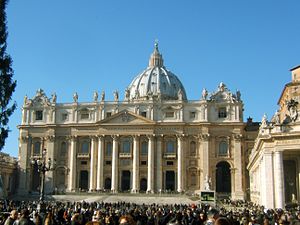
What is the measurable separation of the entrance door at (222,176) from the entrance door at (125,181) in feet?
47.6

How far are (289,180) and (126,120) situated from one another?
1575 inches

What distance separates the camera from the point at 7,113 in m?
28.5

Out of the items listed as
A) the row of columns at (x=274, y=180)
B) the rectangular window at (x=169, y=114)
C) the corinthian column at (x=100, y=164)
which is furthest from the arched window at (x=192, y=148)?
the row of columns at (x=274, y=180)

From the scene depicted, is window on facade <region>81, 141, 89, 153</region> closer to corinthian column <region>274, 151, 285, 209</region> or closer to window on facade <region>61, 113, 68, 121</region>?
window on facade <region>61, 113, 68, 121</region>

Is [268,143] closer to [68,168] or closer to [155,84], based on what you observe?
[68,168]

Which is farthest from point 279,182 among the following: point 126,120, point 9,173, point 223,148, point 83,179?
point 9,173

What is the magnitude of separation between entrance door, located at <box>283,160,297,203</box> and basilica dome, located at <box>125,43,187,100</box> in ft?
209

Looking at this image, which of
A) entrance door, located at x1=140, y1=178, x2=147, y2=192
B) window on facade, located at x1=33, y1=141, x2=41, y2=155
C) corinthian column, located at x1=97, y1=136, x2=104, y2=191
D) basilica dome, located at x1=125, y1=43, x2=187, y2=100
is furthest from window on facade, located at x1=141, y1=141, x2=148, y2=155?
basilica dome, located at x1=125, y1=43, x2=187, y2=100

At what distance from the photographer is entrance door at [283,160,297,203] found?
127ft

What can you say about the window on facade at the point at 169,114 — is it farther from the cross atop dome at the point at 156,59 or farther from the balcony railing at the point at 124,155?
the cross atop dome at the point at 156,59

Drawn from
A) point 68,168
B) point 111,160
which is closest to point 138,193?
point 111,160

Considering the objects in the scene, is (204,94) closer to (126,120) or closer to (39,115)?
(126,120)

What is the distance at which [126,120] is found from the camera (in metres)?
75.6

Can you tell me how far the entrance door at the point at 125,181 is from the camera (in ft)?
247
